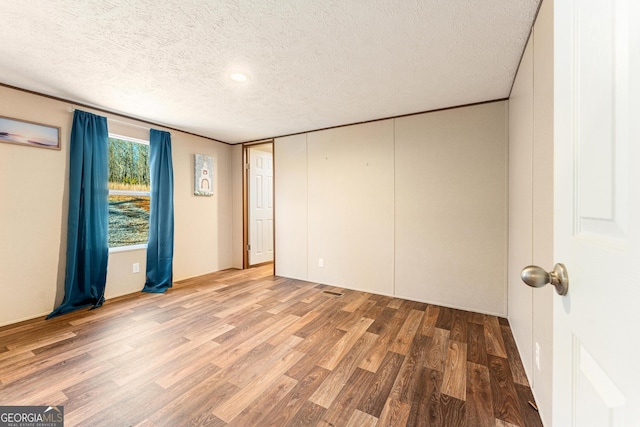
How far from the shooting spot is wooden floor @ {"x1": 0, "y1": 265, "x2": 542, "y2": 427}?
146cm

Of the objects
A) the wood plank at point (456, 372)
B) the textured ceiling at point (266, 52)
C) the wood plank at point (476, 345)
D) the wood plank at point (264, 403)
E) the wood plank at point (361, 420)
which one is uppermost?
the textured ceiling at point (266, 52)

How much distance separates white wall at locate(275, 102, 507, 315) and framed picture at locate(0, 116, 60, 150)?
8.53 ft

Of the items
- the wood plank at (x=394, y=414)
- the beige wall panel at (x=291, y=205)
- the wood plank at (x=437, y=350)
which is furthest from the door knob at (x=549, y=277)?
the beige wall panel at (x=291, y=205)

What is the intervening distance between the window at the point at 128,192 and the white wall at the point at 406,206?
6.31 feet

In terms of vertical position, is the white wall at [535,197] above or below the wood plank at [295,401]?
above

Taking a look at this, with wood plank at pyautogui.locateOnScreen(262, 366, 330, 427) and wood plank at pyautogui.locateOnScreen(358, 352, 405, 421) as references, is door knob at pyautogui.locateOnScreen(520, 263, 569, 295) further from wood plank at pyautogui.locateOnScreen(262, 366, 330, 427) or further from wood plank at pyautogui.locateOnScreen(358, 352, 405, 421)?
wood plank at pyautogui.locateOnScreen(262, 366, 330, 427)

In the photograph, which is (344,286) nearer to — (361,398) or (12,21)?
(361,398)

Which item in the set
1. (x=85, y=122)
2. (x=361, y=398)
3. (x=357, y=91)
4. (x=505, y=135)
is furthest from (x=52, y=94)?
(x=505, y=135)

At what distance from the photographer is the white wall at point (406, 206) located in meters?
2.75

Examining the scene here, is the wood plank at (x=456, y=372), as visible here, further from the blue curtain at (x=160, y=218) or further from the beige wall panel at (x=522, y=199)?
the blue curtain at (x=160, y=218)

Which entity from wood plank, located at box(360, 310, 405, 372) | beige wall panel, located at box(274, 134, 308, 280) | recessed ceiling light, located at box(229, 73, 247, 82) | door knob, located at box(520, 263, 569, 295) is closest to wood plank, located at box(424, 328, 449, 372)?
wood plank, located at box(360, 310, 405, 372)

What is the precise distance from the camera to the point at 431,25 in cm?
165

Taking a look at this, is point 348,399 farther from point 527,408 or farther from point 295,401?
point 527,408

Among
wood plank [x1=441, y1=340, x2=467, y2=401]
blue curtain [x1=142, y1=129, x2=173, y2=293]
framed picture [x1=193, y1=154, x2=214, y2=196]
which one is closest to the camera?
wood plank [x1=441, y1=340, x2=467, y2=401]
